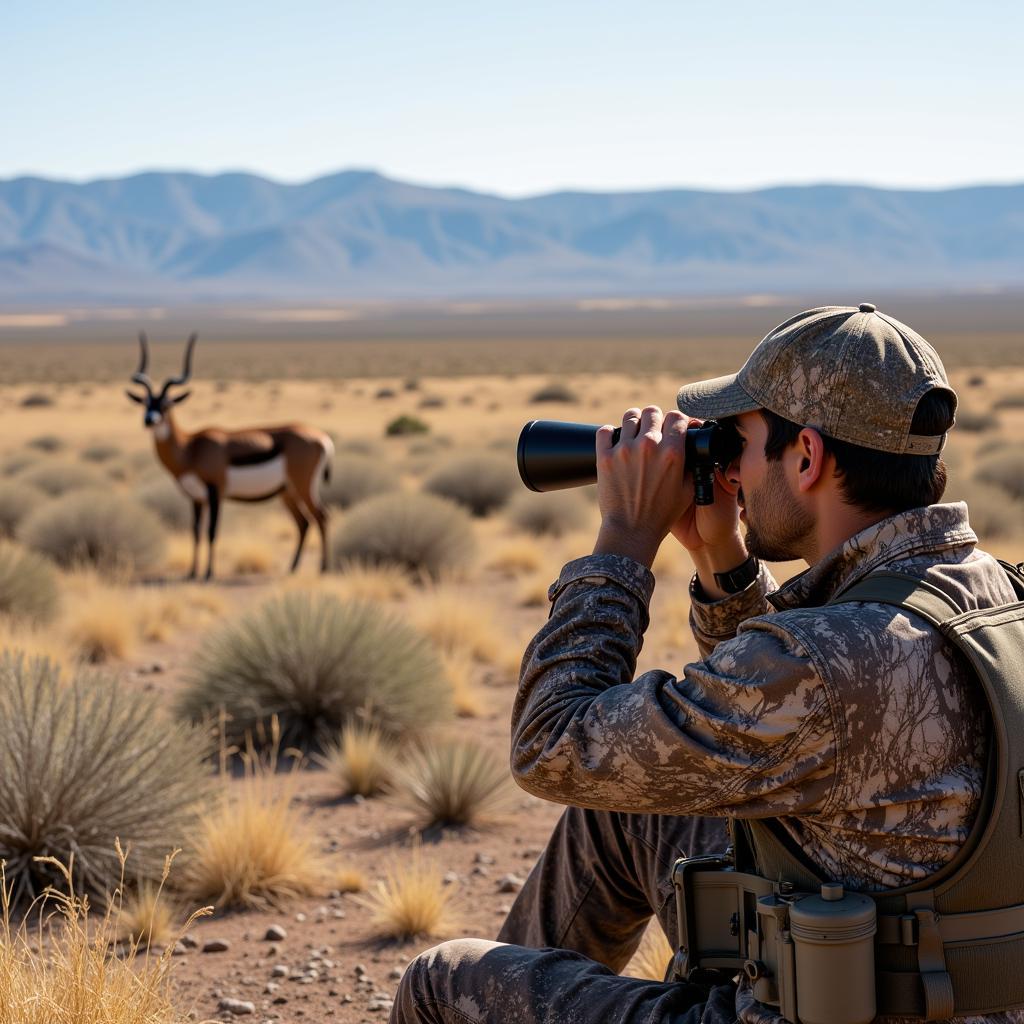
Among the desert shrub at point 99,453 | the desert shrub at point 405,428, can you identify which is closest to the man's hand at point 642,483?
the desert shrub at point 99,453

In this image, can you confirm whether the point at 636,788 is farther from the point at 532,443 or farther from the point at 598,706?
the point at 532,443

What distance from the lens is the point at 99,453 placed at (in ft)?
74.1

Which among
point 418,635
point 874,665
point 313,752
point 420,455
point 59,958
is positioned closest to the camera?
point 874,665

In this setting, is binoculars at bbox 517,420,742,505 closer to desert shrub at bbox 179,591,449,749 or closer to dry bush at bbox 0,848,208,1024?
dry bush at bbox 0,848,208,1024

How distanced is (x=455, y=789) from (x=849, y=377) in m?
3.67

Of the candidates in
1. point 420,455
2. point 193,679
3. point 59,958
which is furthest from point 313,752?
point 420,455

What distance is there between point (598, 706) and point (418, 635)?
16.5 ft

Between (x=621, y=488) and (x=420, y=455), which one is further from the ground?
(x=621, y=488)

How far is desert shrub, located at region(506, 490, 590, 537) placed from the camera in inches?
543

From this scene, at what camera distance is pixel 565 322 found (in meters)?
123

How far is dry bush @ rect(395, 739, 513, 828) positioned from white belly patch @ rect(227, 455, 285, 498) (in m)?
6.03

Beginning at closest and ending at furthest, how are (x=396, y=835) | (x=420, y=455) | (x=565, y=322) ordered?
(x=396, y=835), (x=420, y=455), (x=565, y=322)

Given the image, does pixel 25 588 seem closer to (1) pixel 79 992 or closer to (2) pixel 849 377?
(1) pixel 79 992

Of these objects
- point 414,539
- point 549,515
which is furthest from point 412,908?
point 549,515
